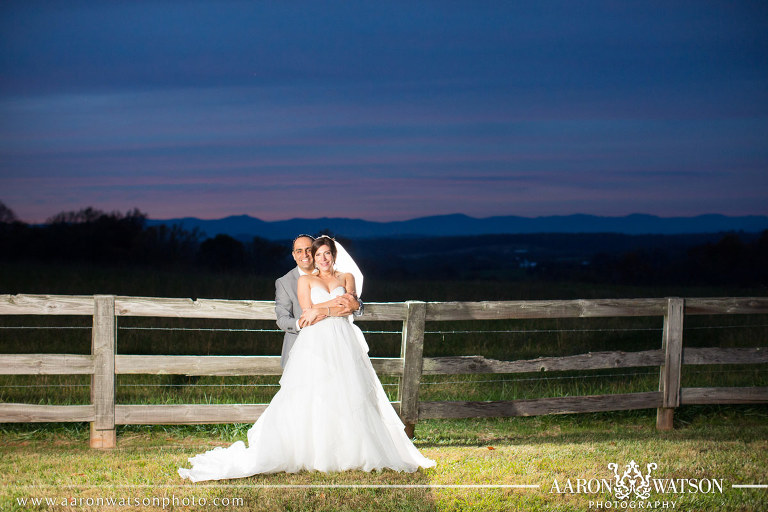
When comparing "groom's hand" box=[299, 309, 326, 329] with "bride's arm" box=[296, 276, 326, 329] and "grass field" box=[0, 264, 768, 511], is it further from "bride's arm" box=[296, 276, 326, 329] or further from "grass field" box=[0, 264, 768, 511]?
"grass field" box=[0, 264, 768, 511]

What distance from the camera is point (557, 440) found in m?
8.16

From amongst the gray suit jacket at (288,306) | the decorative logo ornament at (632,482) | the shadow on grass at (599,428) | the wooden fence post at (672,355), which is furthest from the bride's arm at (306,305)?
the wooden fence post at (672,355)

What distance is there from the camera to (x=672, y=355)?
873 centimetres

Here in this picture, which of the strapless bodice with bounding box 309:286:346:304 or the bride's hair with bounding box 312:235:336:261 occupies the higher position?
the bride's hair with bounding box 312:235:336:261

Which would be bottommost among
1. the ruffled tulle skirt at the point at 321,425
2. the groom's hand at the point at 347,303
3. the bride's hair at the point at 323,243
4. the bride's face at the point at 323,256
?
the ruffled tulle skirt at the point at 321,425

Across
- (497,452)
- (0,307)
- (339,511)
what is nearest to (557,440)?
(497,452)

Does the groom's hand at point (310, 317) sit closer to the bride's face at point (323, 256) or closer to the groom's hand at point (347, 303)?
the groom's hand at point (347, 303)

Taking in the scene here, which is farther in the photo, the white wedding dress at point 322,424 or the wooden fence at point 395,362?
the wooden fence at point 395,362

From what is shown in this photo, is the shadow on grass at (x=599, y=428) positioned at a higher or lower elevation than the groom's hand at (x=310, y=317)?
lower

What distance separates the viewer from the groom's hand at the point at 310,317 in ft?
21.0

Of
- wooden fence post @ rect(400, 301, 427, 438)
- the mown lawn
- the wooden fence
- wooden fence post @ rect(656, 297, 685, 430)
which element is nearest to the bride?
the mown lawn

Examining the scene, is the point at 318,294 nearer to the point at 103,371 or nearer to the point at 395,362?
the point at 395,362

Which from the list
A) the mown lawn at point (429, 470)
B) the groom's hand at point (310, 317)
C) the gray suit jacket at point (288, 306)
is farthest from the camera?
the gray suit jacket at point (288, 306)

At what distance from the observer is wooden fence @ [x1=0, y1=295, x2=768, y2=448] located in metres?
7.26
